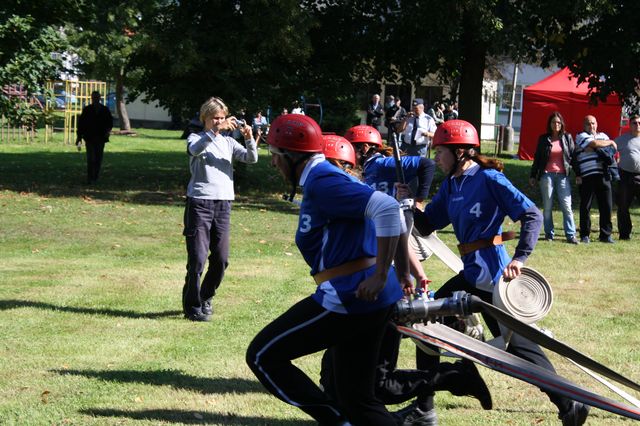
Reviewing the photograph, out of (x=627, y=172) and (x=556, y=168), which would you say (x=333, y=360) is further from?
(x=627, y=172)

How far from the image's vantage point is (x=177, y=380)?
7.12 m

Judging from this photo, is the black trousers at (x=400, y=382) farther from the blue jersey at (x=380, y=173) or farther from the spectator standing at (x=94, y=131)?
the spectator standing at (x=94, y=131)

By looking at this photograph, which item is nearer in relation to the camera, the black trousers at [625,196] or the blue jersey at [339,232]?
the blue jersey at [339,232]

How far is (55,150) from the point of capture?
33875 mm

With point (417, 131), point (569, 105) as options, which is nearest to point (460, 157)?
point (417, 131)

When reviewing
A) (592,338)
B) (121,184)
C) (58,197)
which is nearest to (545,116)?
(121,184)

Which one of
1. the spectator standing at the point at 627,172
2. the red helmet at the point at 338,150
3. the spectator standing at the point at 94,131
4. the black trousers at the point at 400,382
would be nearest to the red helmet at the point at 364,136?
the red helmet at the point at 338,150

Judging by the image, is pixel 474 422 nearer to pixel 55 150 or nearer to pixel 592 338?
pixel 592 338

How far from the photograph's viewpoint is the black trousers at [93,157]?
23.1m

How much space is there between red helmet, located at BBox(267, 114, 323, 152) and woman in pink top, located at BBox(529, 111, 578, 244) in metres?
11.0

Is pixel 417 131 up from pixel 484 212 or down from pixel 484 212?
up

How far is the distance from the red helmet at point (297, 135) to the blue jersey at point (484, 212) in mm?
1569

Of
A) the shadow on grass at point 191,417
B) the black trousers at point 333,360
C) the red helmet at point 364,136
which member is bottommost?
the shadow on grass at point 191,417

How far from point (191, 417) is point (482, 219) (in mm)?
2288
